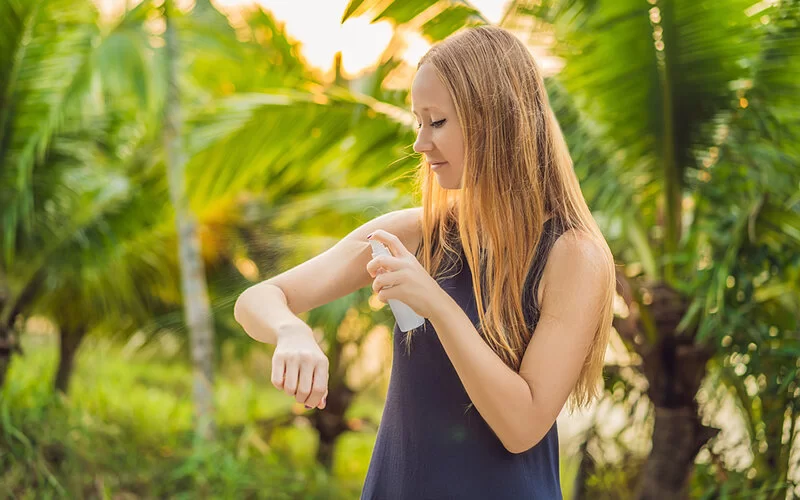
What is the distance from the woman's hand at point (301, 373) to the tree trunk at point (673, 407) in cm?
288

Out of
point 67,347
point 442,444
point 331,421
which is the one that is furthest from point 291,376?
point 67,347

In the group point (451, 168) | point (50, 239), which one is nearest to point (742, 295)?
point (451, 168)

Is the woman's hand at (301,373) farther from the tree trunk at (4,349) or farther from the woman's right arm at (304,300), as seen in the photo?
the tree trunk at (4,349)

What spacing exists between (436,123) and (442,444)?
0.45 meters

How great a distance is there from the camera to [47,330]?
7316mm

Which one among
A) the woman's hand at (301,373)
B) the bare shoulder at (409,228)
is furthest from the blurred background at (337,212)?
the woman's hand at (301,373)

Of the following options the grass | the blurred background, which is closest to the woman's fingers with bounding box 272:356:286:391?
the blurred background

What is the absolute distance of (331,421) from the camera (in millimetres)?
6488

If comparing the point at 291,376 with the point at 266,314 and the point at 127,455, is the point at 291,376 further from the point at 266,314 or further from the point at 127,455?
the point at 127,455

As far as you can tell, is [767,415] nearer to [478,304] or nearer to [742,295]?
[742,295]

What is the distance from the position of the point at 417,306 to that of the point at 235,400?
727 centimetres

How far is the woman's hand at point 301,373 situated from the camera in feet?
3.36

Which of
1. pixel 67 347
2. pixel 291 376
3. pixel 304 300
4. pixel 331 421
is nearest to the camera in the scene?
pixel 291 376

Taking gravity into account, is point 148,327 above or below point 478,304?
below
